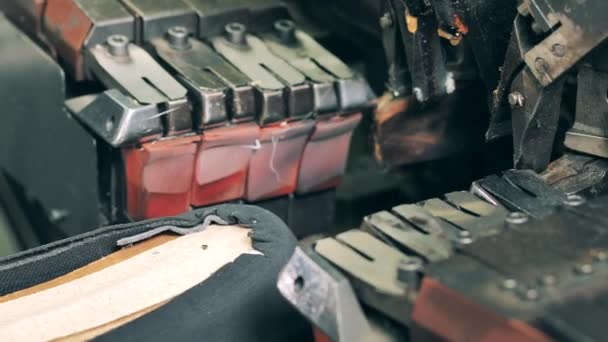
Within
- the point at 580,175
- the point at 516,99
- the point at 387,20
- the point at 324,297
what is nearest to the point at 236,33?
the point at 387,20

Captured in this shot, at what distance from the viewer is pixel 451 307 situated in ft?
3.38

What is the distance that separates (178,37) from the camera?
6.05 feet

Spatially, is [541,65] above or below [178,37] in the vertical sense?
above

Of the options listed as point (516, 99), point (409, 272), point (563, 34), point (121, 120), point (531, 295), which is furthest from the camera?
point (121, 120)

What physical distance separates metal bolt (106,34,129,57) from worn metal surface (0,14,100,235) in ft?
0.37

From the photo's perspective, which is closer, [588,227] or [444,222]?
[588,227]

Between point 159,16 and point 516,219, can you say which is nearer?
point 516,219

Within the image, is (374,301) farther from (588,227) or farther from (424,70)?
(424,70)

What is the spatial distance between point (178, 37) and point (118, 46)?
0.36 feet

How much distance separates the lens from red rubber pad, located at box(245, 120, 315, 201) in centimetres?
178

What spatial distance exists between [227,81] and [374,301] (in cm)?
71

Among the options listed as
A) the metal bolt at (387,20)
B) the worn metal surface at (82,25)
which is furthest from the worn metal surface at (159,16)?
the metal bolt at (387,20)

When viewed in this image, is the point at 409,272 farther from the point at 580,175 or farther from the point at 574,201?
the point at 580,175

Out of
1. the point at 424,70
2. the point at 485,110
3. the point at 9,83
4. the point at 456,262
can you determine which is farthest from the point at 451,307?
the point at 9,83
